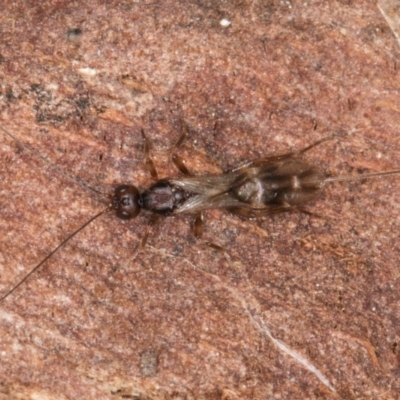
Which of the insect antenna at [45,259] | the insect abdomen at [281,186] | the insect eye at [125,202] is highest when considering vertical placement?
the insect abdomen at [281,186]

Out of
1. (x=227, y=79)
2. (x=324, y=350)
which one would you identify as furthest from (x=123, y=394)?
(x=227, y=79)

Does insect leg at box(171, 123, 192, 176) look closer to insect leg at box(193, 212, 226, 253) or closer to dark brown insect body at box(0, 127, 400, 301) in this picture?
dark brown insect body at box(0, 127, 400, 301)

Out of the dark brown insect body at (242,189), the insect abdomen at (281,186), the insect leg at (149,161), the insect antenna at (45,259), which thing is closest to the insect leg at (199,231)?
the dark brown insect body at (242,189)

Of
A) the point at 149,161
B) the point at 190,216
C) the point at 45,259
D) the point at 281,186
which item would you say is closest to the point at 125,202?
the point at 149,161

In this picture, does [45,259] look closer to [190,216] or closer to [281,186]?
[190,216]

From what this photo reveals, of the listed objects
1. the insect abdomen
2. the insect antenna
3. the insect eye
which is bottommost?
the insect antenna

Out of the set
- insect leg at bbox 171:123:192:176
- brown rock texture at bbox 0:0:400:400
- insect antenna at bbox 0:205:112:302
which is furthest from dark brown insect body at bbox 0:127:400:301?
insect antenna at bbox 0:205:112:302

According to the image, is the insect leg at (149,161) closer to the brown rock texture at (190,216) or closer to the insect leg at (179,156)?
the brown rock texture at (190,216)
